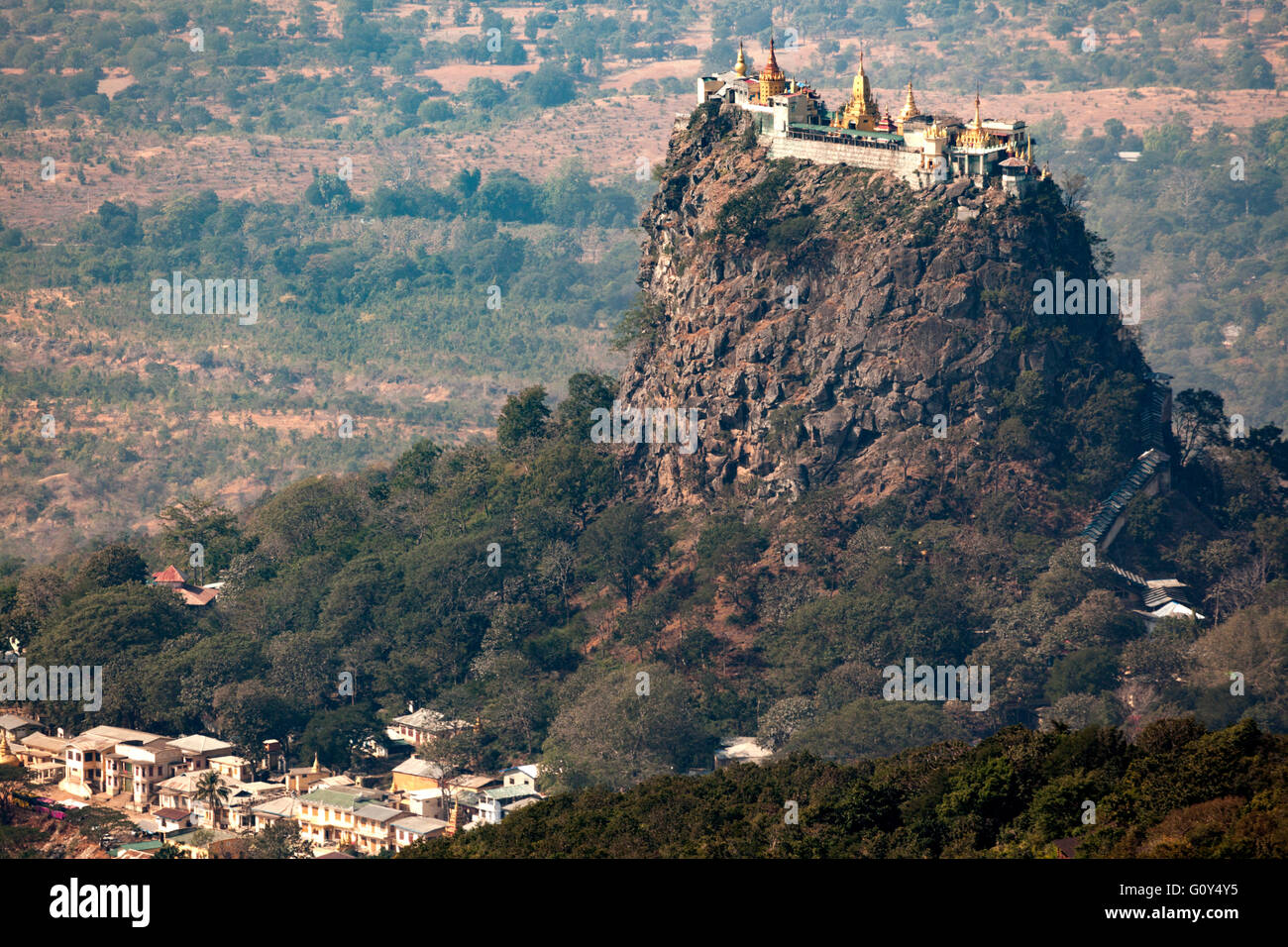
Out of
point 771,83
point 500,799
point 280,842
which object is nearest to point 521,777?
point 500,799

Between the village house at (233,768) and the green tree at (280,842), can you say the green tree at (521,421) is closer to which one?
the village house at (233,768)

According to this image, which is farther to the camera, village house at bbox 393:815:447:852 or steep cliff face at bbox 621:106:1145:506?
steep cliff face at bbox 621:106:1145:506

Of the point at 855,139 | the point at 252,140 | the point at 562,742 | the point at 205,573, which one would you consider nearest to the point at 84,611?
the point at 205,573

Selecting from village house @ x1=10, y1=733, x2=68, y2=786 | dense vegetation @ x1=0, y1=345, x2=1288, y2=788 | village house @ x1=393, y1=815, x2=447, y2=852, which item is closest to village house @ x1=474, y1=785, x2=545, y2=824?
dense vegetation @ x1=0, y1=345, x2=1288, y2=788

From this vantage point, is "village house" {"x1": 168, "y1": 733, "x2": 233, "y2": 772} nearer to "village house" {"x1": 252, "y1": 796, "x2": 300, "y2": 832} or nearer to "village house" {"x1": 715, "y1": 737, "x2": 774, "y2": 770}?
"village house" {"x1": 252, "y1": 796, "x2": 300, "y2": 832}
